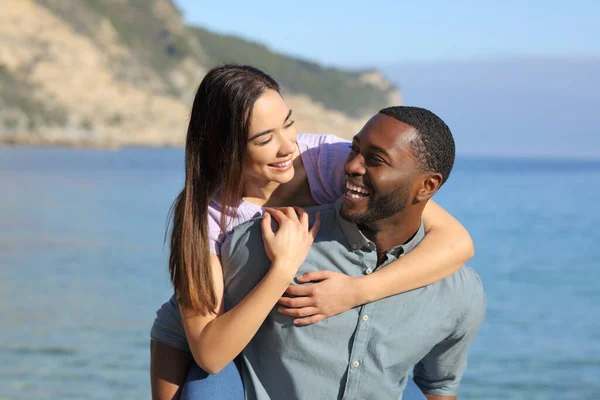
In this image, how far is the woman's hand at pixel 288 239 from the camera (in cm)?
256

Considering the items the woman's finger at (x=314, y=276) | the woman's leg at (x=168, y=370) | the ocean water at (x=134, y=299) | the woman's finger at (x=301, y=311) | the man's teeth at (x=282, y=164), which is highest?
the man's teeth at (x=282, y=164)

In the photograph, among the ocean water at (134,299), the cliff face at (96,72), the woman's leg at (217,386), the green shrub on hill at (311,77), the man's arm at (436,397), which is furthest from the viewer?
the green shrub on hill at (311,77)

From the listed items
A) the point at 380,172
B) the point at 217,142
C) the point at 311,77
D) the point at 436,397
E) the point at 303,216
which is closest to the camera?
the point at 380,172

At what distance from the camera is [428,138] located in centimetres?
256

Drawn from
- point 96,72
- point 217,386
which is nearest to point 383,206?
point 217,386

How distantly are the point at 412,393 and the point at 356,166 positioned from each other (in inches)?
30.2

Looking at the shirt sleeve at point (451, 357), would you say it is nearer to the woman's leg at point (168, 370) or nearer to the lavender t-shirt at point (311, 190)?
the lavender t-shirt at point (311, 190)

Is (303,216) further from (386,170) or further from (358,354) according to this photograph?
(358,354)

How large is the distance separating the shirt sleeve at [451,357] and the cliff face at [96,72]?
57.0 m

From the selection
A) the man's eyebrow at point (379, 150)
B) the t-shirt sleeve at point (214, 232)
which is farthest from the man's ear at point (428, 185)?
the t-shirt sleeve at point (214, 232)

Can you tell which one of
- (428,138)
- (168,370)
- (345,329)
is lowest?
(168,370)

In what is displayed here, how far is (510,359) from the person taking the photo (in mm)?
10203

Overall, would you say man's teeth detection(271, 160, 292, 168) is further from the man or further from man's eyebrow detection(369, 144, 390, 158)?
man's eyebrow detection(369, 144, 390, 158)

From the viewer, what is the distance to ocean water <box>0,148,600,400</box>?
9.20 m
